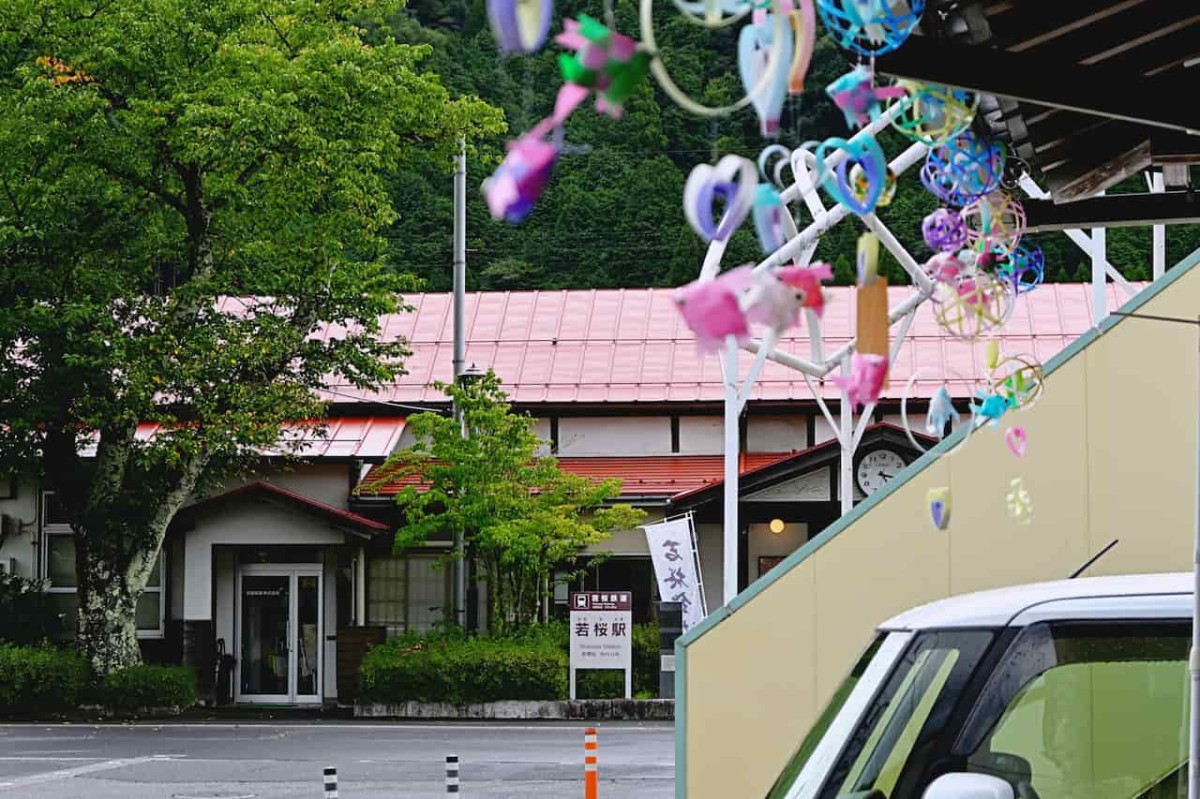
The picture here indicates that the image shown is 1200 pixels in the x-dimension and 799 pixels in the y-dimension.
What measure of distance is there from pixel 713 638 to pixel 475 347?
27.1 meters

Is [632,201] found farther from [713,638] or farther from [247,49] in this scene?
[713,638]

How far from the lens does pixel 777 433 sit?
3384cm

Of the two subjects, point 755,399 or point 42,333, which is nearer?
point 42,333

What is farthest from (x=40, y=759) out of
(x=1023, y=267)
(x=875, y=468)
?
(x=1023, y=267)

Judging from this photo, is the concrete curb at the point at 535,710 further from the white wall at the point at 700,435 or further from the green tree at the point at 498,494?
the white wall at the point at 700,435

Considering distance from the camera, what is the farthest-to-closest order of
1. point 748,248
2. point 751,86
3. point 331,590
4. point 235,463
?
point 748,248 < point 331,590 < point 235,463 < point 751,86

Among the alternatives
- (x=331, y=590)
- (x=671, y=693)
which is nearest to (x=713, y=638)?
(x=671, y=693)

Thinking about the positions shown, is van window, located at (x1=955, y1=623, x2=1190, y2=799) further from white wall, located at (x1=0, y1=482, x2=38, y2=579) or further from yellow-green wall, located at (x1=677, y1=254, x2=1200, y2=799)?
white wall, located at (x1=0, y1=482, x2=38, y2=579)

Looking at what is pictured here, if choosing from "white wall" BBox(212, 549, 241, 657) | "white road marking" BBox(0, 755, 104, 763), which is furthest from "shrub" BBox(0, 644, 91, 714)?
"white road marking" BBox(0, 755, 104, 763)

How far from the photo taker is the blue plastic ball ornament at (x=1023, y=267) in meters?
4.52

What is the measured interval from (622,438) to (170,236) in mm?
9669

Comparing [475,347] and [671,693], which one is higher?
[475,347]

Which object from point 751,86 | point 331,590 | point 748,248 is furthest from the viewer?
point 748,248

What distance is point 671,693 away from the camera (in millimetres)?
27031
